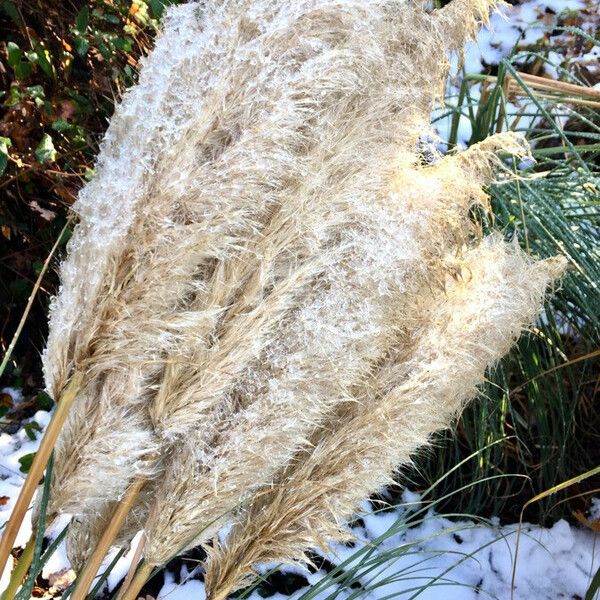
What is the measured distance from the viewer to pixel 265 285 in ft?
3.49

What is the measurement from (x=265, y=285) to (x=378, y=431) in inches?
12.3

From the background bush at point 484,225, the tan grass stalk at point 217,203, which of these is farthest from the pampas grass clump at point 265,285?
the background bush at point 484,225

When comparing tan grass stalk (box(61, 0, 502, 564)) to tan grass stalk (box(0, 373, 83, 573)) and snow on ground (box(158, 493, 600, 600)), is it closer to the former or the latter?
tan grass stalk (box(0, 373, 83, 573))

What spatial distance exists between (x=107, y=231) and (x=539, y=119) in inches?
116

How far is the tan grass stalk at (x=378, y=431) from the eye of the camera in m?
1.14

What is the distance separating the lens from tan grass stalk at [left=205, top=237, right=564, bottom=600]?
44.8 inches

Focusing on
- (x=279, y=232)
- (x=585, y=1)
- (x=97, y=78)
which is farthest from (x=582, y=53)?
(x=279, y=232)

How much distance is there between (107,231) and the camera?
948mm

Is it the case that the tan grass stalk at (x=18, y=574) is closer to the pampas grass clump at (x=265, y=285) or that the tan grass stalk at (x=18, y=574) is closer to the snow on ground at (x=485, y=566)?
the pampas grass clump at (x=265, y=285)

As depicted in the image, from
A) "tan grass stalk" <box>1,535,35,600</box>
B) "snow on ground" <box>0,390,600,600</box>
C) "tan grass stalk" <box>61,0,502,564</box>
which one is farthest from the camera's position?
"snow on ground" <box>0,390,600,600</box>

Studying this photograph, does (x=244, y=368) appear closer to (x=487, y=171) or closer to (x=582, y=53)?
(x=487, y=171)

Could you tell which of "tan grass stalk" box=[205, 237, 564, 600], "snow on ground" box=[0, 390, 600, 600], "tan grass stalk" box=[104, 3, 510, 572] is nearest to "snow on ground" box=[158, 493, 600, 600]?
"snow on ground" box=[0, 390, 600, 600]

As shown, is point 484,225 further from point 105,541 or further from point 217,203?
point 105,541

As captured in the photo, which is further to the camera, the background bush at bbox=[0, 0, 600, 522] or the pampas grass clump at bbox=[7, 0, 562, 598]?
the background bush at bbox=[0, 0, 600, 522]
